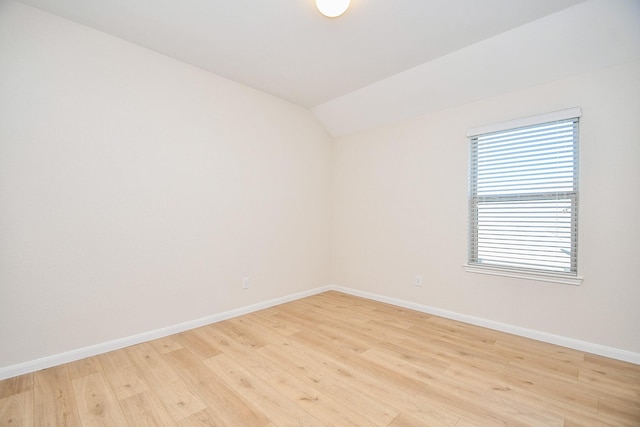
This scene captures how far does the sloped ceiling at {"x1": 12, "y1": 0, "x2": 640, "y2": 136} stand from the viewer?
205 cm

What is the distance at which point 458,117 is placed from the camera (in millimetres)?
3078

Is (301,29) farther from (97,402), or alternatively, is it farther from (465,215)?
(97,402)

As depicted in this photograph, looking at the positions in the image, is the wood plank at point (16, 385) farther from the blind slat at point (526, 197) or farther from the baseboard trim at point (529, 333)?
the blind slat at point (526, 197)

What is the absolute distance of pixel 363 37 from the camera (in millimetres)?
2393

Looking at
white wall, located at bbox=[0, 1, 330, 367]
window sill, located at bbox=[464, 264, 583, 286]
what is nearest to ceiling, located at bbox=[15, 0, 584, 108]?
white wall, located at bbox=[0, 1, 330, 367]

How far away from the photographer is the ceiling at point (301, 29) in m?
2.04

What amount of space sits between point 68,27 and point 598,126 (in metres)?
4.44

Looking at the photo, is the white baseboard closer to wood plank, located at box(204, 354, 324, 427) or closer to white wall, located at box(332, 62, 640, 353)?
white wall, located at box(332, 62, 640, 353)

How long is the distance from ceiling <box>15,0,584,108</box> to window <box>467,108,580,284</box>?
3.17ft

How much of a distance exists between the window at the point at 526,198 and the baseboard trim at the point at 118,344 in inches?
106

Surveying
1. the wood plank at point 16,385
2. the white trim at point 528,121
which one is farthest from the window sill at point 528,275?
the wood plank at point 16,385

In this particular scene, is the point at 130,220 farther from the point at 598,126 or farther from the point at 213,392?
the point at 598,126

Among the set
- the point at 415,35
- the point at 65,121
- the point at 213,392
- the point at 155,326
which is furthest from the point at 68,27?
the point at 213,392

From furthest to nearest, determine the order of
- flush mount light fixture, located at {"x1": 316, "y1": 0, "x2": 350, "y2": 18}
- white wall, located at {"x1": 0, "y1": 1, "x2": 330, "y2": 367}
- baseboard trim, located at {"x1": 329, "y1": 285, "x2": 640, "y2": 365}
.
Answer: baseboard trim, located at {"x1": 329, "y1": 285, "x2": 640, "y2": 365}, white wall, located at {"x1": 0, "y1": 1, "x2": 330, "y2": 367}, flush mount light fixture, located at {"x1": 316, "y1": 0, "x2": 350, "y2": 18}
